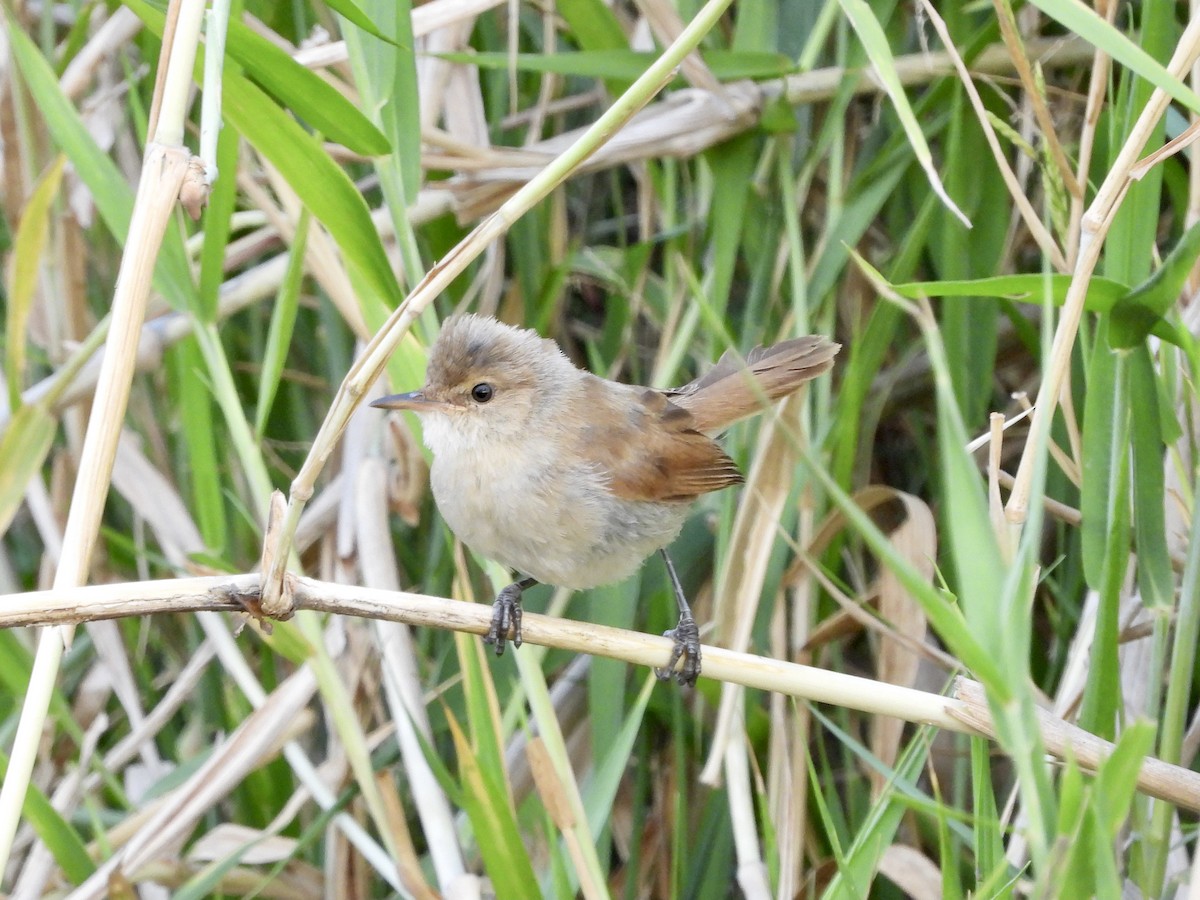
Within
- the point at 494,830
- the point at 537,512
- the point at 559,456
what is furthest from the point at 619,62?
the point at 494,830

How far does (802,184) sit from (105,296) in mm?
1538

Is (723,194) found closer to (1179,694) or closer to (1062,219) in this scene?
(1062,219)

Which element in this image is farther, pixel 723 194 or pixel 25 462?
pixel 723 194

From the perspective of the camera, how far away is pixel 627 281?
2633 mm

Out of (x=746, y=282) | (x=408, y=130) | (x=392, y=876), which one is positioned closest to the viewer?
(x=408, y=130)

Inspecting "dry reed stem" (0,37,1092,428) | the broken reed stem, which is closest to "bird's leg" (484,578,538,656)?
the broken reed stem

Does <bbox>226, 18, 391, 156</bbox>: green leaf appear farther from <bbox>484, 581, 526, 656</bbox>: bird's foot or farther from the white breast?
<bbox>484, 581, 526, 656</bbox>: bird's foot

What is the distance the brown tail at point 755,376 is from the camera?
231 centimetres

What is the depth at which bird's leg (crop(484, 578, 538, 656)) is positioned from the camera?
1.74 m

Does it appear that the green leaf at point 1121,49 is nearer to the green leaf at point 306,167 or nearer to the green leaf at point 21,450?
the green leaf at point 306,167

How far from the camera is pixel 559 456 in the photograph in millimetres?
2197

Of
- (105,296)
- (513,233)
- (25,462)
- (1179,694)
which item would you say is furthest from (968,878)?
(105,296)

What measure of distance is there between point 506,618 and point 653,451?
0.50 m

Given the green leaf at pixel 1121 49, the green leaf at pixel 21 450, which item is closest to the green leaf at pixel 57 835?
the green leaf at pixel 21 450
